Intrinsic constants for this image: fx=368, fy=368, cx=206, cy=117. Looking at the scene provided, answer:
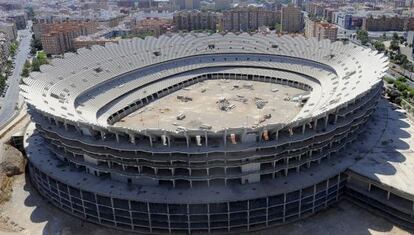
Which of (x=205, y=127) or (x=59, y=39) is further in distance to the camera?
(x=59, y=39)

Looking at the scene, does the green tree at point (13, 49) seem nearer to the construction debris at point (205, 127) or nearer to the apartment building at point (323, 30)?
the construction debris at point (205, 127)

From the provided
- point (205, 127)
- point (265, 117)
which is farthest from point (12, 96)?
point (265, 117)

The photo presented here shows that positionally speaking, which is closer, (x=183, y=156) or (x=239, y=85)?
(x=183, y=156)

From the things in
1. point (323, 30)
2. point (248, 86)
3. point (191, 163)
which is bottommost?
point (248, 86)

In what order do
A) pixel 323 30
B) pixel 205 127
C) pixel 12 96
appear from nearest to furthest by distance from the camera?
pixel 205 127 → pixel 12 96 → pixel 323 30

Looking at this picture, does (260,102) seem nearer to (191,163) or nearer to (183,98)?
(183,98)

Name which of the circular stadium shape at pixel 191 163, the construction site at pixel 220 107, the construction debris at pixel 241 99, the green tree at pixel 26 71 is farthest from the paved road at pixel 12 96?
the construction debris at pixel 241 99

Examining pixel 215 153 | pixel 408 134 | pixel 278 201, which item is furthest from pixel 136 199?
pixel 408 134

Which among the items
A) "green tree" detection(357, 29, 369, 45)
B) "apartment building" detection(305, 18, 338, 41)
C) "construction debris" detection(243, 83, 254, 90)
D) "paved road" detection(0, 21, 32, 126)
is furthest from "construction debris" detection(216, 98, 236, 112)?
"green tree" detection(357, 29, 369, 45)

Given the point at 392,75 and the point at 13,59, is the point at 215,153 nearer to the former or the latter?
the point at 392,75
